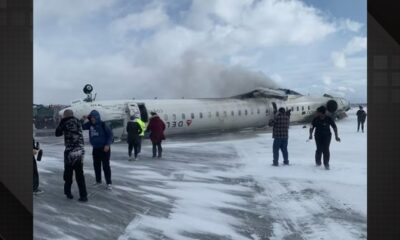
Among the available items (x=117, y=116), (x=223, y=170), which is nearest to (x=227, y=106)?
(x=117, y=116)

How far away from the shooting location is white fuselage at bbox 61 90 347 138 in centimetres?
1834

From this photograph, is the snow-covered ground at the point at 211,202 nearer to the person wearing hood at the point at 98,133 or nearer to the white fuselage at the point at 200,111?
the person wearing hood at the point at 98,133

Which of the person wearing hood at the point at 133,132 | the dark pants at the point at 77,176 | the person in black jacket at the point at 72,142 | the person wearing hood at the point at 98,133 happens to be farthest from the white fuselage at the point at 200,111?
the person in black jacket at the point at 72,142

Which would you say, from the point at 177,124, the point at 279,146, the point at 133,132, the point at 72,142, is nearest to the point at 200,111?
the point at 177,124

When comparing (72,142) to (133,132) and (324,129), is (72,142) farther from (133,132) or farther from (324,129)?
(324,129)

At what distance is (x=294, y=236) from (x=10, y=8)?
4.66 metres

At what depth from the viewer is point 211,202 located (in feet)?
23.9

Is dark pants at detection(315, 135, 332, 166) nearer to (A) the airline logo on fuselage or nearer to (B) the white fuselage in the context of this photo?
(B) the white fuselage

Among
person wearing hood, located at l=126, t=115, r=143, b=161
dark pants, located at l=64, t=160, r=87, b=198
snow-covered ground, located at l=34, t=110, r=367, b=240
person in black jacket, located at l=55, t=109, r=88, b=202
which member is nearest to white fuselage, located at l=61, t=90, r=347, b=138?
person wearing hood, located at l=126, t=115, r=143, b=161

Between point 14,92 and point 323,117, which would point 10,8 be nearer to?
point 14,92

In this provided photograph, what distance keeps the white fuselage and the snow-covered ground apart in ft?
20.7

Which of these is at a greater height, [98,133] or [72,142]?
[98,133]

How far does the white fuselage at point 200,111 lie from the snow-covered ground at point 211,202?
631cm

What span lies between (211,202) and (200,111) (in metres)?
14.0
